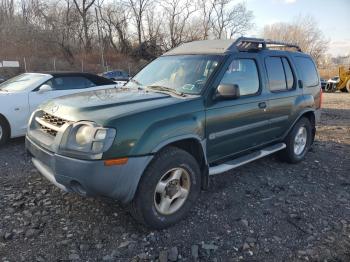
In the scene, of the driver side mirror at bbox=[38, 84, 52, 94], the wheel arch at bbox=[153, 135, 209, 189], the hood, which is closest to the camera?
the hood

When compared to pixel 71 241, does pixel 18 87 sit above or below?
above

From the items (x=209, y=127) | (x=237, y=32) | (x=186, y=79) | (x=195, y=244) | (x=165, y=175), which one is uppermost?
A: (x=237, y=32)

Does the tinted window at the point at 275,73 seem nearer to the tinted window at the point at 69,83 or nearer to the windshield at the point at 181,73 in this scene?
the windshield at the point at 181,73

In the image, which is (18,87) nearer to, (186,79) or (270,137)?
(186,79)

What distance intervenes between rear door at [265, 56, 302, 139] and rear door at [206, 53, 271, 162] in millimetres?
214

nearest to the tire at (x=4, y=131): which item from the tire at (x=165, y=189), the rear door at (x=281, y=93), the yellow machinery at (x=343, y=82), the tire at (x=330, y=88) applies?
the tire at (x=165, y=189)

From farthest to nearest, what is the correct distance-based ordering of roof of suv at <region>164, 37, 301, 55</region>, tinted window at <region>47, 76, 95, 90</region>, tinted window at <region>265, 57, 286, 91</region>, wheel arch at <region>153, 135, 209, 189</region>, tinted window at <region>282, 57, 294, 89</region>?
tinted window at <region>47, 76, 95, 90</region> < tinted window at <region>282, 57, 294, 89</region> < tinted window at <region>265, 57, 286, 91</region> < roof of suv at <region>164, 37, 301, 55</region> < wheel arch at <region>153, 135, 209, 189</region>

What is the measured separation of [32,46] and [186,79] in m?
42.9

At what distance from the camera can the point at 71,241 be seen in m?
3.04

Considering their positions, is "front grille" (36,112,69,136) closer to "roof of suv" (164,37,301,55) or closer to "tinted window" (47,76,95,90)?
"roof of suv" (164,37,301,55)

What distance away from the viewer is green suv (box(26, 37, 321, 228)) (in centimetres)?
279

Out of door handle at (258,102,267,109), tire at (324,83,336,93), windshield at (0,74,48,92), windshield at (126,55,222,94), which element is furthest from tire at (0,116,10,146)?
tire at (324,83,336,93)

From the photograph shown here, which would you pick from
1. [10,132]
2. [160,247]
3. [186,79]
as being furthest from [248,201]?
[10,132]

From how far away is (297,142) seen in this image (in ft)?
18.1
